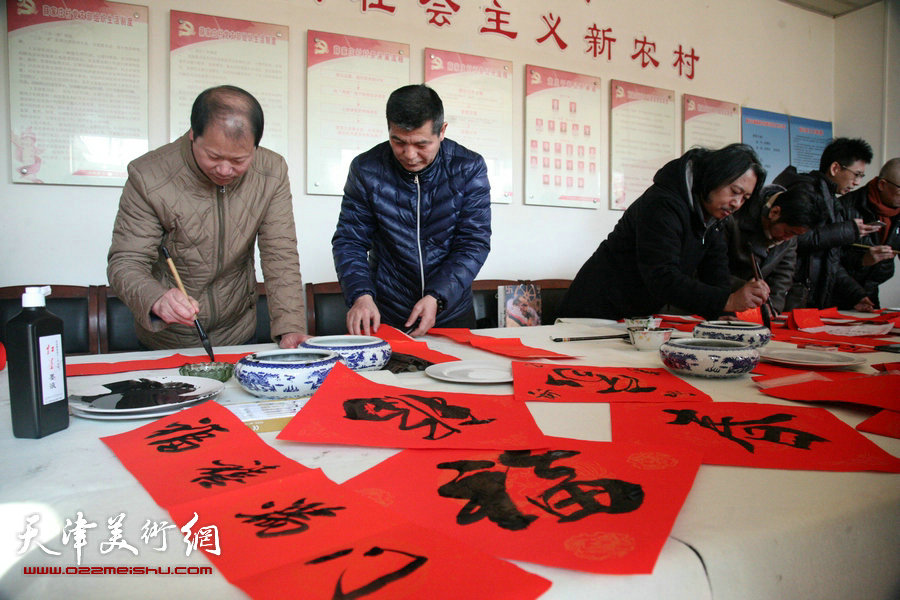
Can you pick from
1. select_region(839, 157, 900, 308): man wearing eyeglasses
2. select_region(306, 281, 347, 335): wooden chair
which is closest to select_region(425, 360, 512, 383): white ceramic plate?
select_region(306, 281, 347, 335): wooden chair

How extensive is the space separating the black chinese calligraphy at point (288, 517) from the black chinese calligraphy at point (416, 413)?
0.21 meters

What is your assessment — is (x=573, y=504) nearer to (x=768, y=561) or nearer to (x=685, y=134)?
(x=768, y=561)

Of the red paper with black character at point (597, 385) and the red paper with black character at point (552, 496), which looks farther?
the red paper with black character at point (597, 385)

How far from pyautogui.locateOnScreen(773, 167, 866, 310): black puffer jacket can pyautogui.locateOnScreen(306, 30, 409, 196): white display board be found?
2.23 meters

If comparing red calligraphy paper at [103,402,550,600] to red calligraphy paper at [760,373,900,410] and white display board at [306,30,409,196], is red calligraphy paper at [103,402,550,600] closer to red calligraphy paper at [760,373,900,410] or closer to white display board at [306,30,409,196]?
red calligraphy paper at [760,373,900,410]

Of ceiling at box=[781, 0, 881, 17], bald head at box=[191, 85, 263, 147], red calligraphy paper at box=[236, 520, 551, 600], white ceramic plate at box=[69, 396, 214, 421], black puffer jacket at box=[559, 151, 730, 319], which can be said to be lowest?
red calligraphy paper at box=[236, 520, 551, 600]

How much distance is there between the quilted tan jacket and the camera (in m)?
1.58

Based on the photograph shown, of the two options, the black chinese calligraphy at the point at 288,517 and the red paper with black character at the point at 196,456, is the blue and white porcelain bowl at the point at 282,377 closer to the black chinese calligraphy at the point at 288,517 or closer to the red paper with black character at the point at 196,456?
the red paper with black character at the point at 196,456

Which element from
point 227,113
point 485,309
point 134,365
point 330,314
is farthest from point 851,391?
point 330,314

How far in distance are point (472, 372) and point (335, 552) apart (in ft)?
2.24

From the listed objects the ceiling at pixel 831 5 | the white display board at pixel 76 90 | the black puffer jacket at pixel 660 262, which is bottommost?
the black puffer jacket at pixel 660 262

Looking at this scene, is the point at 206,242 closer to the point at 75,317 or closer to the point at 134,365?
the point at 134,365

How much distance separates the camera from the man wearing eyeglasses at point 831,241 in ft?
10.1

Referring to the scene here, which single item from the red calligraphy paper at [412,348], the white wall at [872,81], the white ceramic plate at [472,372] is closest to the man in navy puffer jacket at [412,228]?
the red calligraphy paper at [412,348]
